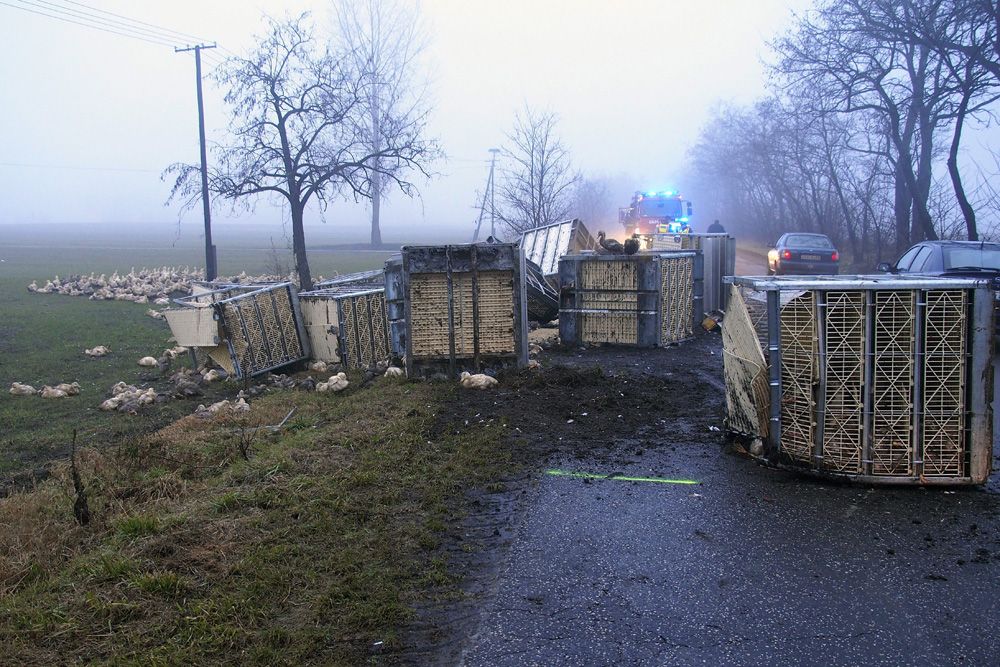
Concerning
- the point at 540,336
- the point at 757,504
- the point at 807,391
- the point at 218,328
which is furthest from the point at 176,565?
the point at 540,336

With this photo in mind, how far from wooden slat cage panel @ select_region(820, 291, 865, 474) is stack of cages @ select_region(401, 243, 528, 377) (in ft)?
14.8

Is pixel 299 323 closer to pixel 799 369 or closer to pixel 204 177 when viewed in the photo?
pixel 799 369

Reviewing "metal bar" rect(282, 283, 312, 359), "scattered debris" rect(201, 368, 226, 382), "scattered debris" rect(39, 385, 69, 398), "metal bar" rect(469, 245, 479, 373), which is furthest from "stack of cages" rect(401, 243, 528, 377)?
"scattered debris" rect(39, 385, 69, 398)

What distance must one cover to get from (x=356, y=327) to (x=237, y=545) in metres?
7.26

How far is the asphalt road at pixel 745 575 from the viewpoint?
3479mm

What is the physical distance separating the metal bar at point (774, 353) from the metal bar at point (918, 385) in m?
0.93

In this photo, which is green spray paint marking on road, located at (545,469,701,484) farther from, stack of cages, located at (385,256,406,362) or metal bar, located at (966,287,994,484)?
stack of cages, located at (385,256,406,362)

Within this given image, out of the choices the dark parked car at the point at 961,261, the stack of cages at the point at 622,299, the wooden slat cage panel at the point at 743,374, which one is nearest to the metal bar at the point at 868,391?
the wooden slat cage panel at the point at 743,374

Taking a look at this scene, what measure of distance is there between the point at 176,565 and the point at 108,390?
852 cm

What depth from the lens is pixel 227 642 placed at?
11.3 feet

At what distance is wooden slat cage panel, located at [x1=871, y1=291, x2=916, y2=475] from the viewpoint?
538 centimetres

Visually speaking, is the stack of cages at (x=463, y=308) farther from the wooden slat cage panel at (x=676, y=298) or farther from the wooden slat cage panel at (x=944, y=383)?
the wooden slat cage panel at (x=944, y=383)

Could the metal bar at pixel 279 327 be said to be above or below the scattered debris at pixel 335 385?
above

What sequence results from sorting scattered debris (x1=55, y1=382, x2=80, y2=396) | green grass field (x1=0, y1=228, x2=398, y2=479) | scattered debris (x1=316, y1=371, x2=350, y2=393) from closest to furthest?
green grass field (x1=0, y1=228, x2=398, y2=479)
scattered debris (x1=316, y1=371, x2=350, y2=393)
scattered debris (x1=55, y1=382, x2=80, y2=396)
